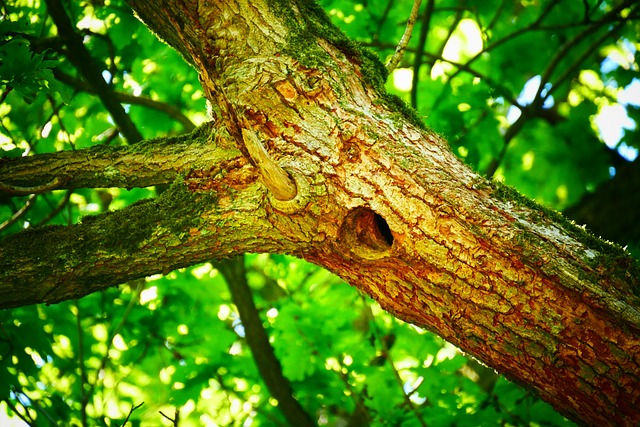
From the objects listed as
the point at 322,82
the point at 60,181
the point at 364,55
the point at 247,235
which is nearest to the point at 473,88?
the point at 364,55

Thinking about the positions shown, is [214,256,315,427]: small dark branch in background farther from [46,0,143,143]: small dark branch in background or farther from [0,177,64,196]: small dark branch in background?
[0,177,64,196]: small dark branch in background

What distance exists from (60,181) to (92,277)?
1.25ft

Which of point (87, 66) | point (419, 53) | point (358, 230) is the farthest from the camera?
point (419, 53)

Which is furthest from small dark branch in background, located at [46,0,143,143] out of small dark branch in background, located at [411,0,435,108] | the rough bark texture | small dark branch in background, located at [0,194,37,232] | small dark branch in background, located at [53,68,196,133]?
small dark branch in background, located at [411,0,435,108]

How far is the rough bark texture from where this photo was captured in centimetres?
150

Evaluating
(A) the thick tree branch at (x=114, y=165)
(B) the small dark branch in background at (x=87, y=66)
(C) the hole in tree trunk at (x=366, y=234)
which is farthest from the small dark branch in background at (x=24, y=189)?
(B) the small dark branch in background at (x=87, y=66)

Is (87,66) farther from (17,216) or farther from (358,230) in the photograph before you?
(358,230)

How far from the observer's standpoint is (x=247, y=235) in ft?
5.81

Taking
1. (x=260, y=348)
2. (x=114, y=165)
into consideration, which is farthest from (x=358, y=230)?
(x=260, y=348)

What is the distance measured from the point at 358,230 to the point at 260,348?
173 cm

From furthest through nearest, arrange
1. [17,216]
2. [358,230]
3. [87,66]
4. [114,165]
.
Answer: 1. [87,66]
2. [17,216]
3. [114,165]
4. [358,230]

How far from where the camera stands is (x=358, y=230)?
1.72m

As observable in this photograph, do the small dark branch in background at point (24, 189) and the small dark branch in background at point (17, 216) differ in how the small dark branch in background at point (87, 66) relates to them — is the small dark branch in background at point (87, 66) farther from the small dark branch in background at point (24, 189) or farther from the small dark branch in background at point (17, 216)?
the small dark branch in background at point (24, 189)

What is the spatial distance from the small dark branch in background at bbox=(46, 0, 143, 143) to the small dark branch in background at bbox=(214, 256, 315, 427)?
1.00 m
